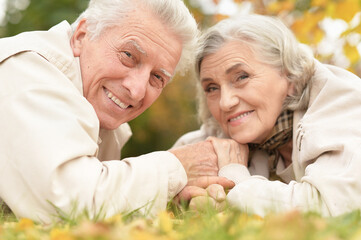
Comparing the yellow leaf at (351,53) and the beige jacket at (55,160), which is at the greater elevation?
the beige jacket at (55,160)

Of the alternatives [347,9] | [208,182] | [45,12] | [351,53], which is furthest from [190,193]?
[45,12]

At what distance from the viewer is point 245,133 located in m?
3.42

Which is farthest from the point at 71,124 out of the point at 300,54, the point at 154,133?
the point at 154,133

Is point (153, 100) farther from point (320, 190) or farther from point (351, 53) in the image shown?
point (351, 53)

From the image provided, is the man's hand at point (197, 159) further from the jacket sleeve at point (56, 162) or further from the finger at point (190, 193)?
the jacket sleeve at point (56, 162)

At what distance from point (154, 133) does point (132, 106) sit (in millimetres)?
9202

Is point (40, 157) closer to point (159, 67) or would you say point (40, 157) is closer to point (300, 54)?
point (159, 67)

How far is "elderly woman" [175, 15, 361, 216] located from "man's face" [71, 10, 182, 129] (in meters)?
0.57

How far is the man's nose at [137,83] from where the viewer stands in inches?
Result: 117

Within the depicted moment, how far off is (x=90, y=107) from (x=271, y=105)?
1432 millimetres

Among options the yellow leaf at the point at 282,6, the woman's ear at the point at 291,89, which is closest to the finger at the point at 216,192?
the woman's ear at the point at 291,89

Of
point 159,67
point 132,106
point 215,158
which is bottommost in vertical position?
point 215,158

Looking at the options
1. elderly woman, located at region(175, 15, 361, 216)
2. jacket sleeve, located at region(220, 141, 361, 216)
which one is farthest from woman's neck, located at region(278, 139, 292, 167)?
jacket sleeve, located at region(220, 141, 361, 216)

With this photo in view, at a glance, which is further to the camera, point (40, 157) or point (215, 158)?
point (215, 158)
